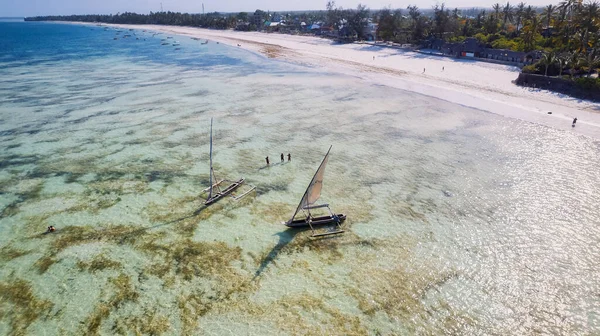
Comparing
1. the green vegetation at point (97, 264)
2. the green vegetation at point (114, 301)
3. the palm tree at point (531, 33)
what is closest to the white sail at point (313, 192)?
the green vegetation at point (114, 301)

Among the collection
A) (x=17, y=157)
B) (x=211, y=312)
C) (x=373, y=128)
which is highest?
(x=373, y=128)

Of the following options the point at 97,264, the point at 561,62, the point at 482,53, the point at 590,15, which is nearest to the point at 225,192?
the point at 97,264

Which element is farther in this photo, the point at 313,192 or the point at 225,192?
the point at 225,192

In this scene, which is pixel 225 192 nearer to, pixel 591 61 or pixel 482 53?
pixel 591 61

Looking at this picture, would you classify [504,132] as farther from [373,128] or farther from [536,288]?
[536,288]

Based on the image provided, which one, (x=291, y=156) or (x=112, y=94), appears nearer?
(x=291, y=156)

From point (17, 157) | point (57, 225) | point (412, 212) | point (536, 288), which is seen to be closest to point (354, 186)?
point (412, 212)

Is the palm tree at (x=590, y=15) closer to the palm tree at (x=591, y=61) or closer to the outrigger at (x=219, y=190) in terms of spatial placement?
the palm tree at (x=591, y=61)
